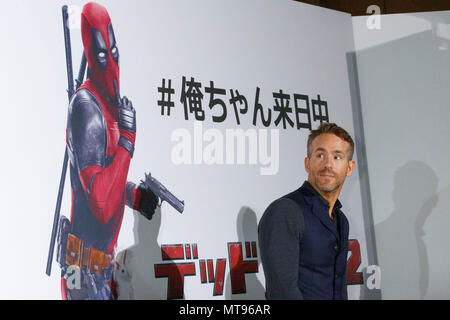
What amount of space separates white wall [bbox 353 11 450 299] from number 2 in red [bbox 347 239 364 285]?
0.60 ft

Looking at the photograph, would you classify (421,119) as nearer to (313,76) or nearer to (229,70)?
(313,76)

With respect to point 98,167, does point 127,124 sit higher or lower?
higher

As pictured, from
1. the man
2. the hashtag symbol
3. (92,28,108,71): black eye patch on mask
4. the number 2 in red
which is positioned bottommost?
the number 2 in red

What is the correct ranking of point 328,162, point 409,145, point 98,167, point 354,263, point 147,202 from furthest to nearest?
point 409,145
point 354,263
point 147,202
point 98,167
point 328,162

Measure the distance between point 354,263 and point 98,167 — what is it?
73.0 inches

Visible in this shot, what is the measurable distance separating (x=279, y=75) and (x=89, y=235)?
166cm

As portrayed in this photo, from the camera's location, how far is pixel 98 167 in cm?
323

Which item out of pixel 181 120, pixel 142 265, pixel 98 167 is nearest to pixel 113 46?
pixel 181 120

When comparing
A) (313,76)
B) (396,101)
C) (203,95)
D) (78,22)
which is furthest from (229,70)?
(396,101)

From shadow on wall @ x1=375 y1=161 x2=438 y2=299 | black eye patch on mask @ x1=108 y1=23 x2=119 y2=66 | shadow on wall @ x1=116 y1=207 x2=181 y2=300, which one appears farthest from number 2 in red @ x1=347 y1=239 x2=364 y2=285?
black eye patch on mask @ x1=108 y1=23 x2=119 y2=66

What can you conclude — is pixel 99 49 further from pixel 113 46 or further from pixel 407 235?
pixel 407 235

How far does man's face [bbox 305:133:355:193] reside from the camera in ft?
7.72

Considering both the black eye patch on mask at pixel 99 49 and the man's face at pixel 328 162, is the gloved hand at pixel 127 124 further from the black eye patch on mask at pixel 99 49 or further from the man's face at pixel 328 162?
the man's face at pixel 328 162

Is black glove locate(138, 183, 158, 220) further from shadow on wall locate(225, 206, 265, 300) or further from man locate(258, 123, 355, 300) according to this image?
man locate(258, 123, 355, 300)
